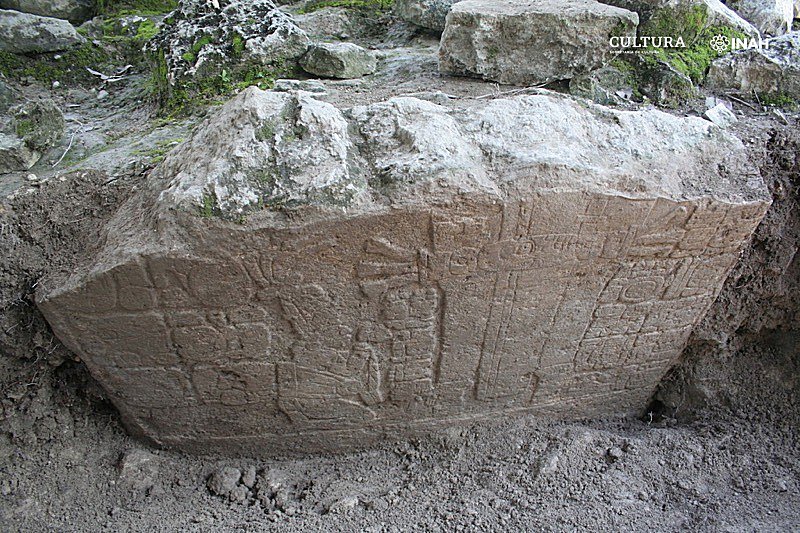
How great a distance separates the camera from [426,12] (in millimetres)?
3189

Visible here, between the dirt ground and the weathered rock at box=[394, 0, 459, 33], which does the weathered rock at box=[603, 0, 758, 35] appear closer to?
the dirt ground

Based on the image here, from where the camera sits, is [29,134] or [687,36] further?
[687,36]

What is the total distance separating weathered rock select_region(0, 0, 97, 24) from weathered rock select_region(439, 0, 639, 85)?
215cm

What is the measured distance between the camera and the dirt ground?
2168 mm

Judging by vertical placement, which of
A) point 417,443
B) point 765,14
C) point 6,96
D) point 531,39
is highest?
point 531,39

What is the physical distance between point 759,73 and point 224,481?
2.94m

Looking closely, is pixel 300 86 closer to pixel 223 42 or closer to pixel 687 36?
pixel 223 42

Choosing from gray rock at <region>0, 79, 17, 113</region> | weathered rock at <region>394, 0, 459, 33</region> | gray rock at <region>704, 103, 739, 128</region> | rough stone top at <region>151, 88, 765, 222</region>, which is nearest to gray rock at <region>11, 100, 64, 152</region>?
gray rock at <region>0, 79, 17, 113</region>

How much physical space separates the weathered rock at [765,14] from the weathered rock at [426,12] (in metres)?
1.64

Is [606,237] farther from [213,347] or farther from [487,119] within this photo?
[213,347]

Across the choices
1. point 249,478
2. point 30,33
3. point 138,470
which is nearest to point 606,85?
point 249,478

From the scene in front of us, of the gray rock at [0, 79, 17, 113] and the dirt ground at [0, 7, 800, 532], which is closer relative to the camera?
the dirt ground at [0, 7, 800, 532]

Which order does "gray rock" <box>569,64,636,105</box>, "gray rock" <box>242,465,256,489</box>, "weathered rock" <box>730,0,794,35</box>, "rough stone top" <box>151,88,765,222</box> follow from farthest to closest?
"weathered rock" <box>730,0,794,35</box> < "gray rock" <box>569,64,636,105</box> < "gray rock" <box>242,465,256,489</box> < "rough stone top" <box>151,88,765,222</box>

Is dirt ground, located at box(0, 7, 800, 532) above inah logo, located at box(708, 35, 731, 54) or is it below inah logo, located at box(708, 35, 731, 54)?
below
